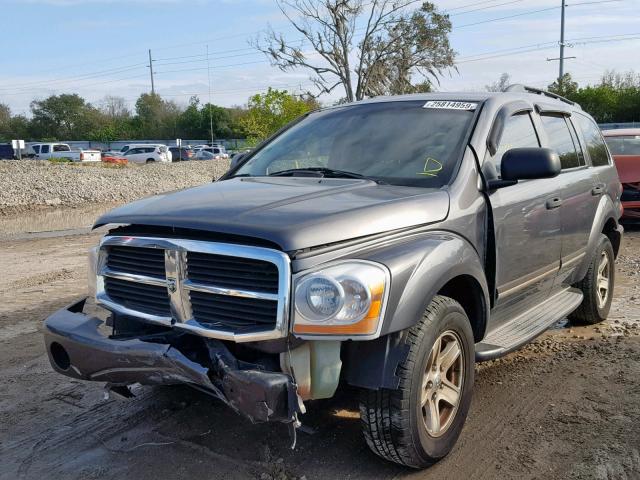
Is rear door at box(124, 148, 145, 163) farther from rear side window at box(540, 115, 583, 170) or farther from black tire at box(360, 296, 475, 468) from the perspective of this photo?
black tire at box(360, 296, 475, 468)

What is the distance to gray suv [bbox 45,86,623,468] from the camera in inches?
109

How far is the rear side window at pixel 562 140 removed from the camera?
4.83m

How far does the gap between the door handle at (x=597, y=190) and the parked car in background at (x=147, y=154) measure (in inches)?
1524

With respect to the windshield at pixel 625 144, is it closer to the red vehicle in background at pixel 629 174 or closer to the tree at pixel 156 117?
the red vehicle in background at pixel 629 174

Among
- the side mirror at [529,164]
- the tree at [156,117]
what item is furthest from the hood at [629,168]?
the tree at [156,117]

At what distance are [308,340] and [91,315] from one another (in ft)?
4.47

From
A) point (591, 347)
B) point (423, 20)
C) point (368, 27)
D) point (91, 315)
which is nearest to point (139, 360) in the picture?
point (91, 315)

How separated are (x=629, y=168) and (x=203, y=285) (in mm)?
9602

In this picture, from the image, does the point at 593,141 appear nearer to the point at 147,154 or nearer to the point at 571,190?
the point at 571,190

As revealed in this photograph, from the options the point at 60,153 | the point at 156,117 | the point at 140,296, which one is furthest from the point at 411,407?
the point at 156,117

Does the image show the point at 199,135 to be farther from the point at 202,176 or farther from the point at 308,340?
the point at 308,340

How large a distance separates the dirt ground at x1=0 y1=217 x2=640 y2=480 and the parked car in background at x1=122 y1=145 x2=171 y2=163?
38.7 metres

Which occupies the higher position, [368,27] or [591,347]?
[368,27]

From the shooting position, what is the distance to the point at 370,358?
Answer: 9.45ft
